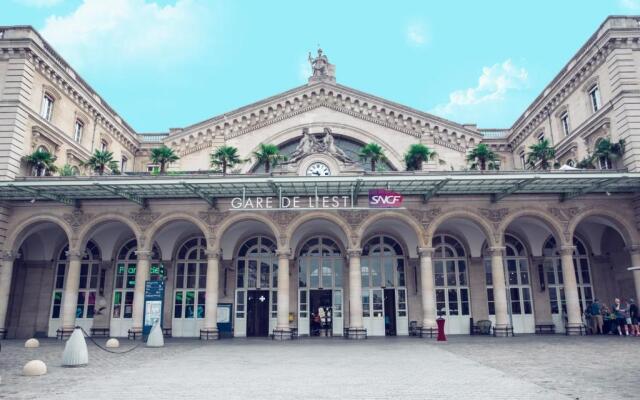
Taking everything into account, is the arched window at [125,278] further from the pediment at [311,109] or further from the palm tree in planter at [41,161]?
the pediment at [311,109]

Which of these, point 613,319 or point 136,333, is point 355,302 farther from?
point 613,319

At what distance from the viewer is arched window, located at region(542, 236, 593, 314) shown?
2780cm

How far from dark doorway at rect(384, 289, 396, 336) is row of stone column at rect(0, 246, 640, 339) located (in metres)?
3.82

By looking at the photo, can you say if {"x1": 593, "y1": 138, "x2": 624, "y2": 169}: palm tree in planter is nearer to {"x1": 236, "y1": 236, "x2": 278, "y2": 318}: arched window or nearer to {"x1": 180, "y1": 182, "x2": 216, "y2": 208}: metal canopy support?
{"x1": 236, "y1": 236, "x2": 278, "y2": 318}: arched window

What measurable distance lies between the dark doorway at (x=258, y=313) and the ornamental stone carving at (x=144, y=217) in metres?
7.68

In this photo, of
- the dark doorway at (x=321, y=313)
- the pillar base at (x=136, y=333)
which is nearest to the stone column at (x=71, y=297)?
the pillar base at (x=136, y=333)

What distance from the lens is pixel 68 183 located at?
22062mm

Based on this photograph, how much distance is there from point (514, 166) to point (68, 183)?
31.6 meters

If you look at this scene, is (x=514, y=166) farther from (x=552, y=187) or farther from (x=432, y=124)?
(x=552, y=187)

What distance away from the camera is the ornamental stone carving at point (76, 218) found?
2478 cm

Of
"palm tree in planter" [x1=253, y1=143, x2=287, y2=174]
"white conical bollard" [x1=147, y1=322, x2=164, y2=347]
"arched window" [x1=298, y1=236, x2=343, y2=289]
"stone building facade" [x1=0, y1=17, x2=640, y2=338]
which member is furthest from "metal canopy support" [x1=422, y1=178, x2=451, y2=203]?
"white conical bollard" [x1=147, y1=322, x2=164, y2=347]

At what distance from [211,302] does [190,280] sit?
5.29 m

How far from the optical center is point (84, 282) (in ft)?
95.0

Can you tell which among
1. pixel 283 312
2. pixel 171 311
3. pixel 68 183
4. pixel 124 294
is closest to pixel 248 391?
pixel 283 312
